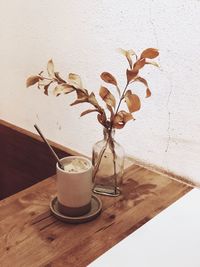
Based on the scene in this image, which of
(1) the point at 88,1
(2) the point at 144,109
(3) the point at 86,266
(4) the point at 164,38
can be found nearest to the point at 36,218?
(3) the point at 86,266

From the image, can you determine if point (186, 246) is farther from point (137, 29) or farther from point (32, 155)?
point (32, 155)

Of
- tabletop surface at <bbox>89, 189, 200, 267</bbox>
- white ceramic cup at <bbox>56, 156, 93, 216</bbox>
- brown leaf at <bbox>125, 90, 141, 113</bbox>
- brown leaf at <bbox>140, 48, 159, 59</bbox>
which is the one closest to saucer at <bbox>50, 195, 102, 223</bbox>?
white ceramic cup at <bbox>56, 156, 93, 216</bbox>

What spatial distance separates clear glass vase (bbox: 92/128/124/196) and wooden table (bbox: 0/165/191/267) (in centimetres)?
4

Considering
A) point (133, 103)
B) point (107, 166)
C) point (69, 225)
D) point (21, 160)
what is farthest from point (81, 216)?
point (21, 160)

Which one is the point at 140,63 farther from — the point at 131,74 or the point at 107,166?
the point at 107,166

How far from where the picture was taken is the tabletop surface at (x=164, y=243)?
2.77 feet

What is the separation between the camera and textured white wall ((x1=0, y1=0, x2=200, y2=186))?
3.68 feet

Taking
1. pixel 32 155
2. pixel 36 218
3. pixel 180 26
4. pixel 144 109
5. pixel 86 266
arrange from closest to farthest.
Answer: pixel 86 266
pixel 36 218
pixel 180 26
pixel 144 109
pixel 32 155

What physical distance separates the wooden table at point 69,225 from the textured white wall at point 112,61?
0.15 metres

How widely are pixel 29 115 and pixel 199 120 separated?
30.4 inches

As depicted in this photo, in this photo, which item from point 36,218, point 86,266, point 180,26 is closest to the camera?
point 86,266

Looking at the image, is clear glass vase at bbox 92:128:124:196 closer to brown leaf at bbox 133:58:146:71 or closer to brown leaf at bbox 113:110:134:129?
brown leaf at bbox 113:110:134:129

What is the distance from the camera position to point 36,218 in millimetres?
984

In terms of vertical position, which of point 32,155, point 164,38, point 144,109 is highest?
point 164,38
